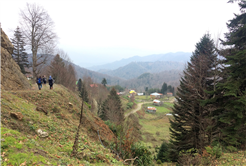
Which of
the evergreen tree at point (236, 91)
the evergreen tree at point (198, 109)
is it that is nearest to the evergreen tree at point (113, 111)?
the evergreen tree at point (198, 109)

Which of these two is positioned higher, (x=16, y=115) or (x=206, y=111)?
(x=16, y=115)

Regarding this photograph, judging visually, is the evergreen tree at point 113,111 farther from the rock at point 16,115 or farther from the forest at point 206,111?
the rock at point 16,115

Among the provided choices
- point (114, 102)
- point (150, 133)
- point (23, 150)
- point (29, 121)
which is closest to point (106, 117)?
point (114, 102)

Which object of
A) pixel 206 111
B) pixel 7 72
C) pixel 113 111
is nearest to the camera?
pixel 7 72

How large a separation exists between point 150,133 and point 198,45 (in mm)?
22708

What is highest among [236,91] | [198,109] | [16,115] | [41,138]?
[236,91]

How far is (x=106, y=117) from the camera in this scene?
25688 millimetres

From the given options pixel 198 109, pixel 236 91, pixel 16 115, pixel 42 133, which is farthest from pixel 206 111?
pixel 16 115

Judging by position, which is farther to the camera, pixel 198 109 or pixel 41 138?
pixel 198 109

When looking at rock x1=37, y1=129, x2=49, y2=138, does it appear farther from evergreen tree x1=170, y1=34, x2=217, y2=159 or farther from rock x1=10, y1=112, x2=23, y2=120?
evergreen tree x1=170, y1=34, x2=217, y2=159

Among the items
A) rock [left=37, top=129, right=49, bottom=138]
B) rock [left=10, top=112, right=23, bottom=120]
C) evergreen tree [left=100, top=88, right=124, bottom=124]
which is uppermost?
rock [left=10, top=112, right=23, bottom=120]

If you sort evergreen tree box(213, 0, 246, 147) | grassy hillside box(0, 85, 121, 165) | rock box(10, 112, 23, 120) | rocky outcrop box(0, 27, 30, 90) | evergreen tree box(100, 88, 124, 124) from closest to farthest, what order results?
1. grassy hillside box(0, 85, 121, 165)
2. rock box(10, 112, 23, 120)
3. evergreen tree box(213, 0, 246, 147)
4. rocky outcrop box(0, 27, 30, 90)
5. evergreen tree box(100, 88, 124, 124)

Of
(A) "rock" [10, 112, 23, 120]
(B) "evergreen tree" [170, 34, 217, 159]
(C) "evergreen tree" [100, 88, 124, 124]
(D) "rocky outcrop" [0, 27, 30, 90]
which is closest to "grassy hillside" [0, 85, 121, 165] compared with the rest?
(A) "rock" [10, 112, 23, 120]

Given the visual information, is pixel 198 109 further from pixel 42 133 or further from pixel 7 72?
pixel 7 72
